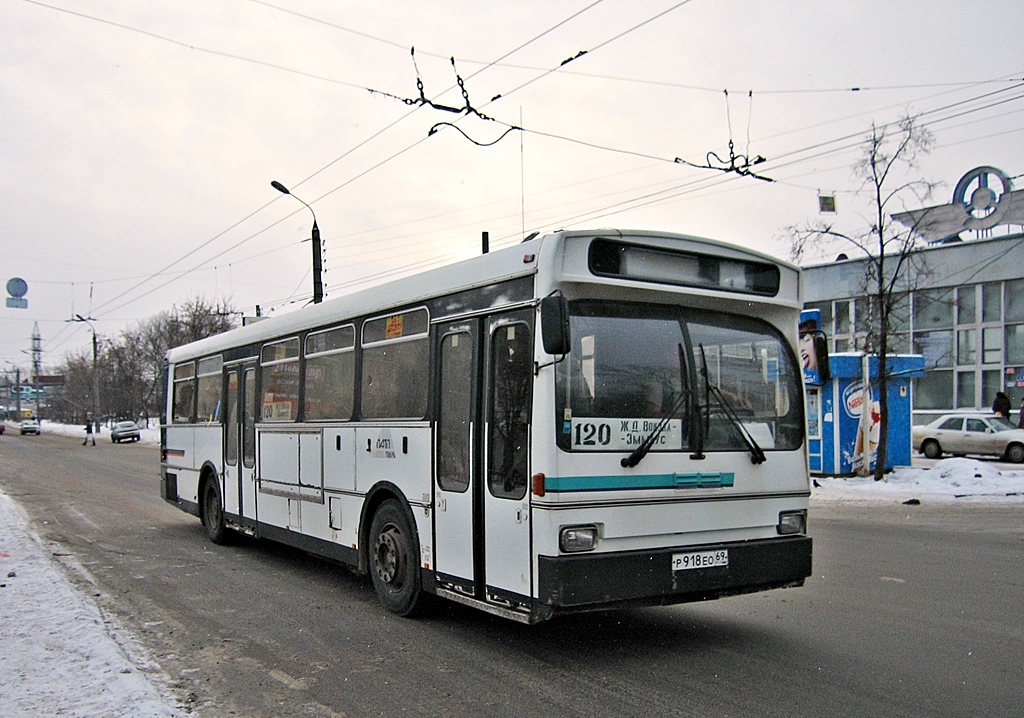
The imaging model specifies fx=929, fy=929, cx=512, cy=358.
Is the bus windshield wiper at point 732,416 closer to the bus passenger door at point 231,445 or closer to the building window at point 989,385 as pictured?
the bus passenger door at point 231,445

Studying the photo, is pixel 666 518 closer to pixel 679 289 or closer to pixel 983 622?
pixel 679 289

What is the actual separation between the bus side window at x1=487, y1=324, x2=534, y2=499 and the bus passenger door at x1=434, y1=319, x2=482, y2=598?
0.76 feet

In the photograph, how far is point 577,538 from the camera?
234 inches

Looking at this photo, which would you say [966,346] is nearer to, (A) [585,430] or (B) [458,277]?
(B) [458,277]

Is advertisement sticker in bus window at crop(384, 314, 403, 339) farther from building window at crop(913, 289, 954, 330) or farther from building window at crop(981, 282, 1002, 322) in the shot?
building window at crop(981, 282, 1002, 322)

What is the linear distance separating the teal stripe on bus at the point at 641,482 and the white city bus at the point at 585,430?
0.4 inches

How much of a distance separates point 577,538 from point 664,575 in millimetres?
696

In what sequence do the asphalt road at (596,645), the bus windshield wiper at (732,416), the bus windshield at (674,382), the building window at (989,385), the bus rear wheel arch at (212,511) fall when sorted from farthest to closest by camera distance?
the building window at (989,385), the bus rear wheel arch at (212,511), the bus windshield wiper at (732,416), the bus windshield at (674,382), the asphalt road at (596,645)

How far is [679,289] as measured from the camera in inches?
259

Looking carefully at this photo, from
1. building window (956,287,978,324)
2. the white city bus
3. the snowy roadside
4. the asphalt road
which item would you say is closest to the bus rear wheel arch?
the asphalt road

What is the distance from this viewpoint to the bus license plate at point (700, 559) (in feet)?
20.4

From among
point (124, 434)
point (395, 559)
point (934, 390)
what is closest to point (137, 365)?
point (124, 434)

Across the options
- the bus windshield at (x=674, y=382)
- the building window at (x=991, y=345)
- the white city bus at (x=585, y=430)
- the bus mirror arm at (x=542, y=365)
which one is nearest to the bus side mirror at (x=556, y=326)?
the white city bus at (x=585, y=430)

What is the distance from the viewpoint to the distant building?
38.6 m
